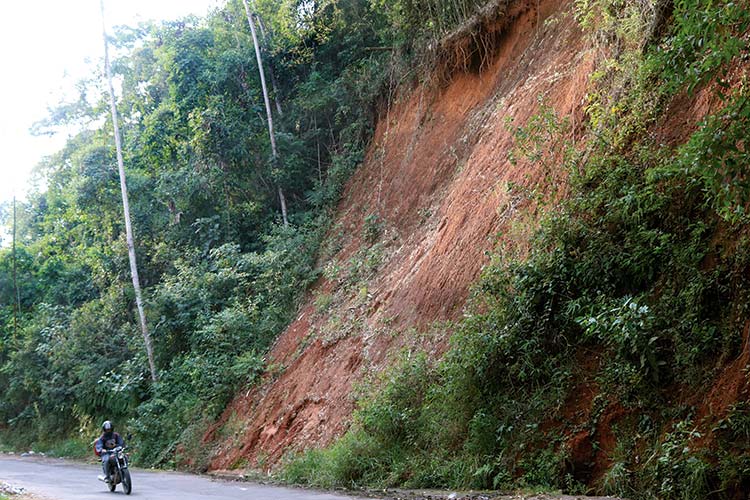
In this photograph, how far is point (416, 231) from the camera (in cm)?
1783

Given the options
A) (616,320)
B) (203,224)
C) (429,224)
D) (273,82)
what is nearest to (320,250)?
(429,224)

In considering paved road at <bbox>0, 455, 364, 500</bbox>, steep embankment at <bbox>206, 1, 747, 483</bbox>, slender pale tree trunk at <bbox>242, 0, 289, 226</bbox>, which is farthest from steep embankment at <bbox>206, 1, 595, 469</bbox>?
slender pale tree trunk at <bbox>242, 0, 289, 226</bbox>

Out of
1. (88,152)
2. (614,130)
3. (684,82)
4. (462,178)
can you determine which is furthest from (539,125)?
(88,152)

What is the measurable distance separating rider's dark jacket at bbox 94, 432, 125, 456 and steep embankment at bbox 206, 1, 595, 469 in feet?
11.5

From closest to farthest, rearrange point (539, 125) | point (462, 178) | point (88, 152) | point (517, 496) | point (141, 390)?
point (517, 496) < point (539, 125) < point (462, 178) < point (141, 390) < point (88, 152)

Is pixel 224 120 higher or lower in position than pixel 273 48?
lower

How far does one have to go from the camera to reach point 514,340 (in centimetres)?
1051

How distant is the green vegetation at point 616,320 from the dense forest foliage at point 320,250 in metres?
0.03

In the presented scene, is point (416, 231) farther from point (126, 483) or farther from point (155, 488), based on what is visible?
point (126, 483)

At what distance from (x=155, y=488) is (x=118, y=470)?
875mm

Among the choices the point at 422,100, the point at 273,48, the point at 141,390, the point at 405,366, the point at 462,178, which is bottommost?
the point at 141,390

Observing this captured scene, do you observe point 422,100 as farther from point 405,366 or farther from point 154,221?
point 154,221

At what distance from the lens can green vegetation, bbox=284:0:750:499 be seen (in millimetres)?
6973

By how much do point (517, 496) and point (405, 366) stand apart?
14.4ft
